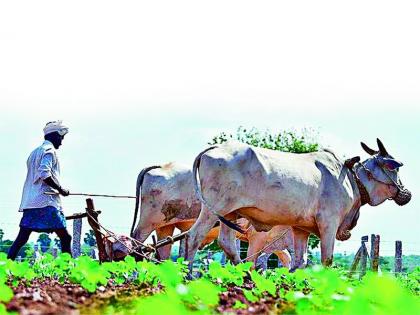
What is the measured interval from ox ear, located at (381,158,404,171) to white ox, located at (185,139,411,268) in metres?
0.47

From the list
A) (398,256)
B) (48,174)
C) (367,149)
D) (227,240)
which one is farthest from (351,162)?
(398,256)

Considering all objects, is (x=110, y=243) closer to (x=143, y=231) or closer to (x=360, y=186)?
(x=143, y=231)

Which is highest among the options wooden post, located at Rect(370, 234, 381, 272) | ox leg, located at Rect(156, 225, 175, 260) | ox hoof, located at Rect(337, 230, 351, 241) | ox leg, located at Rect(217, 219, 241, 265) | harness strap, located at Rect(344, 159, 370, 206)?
harness strap, located at Rect(344, 159, 370, 206)

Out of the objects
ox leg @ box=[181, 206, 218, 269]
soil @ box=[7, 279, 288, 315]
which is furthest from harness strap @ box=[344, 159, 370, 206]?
soil @ box=[7, 279, 288, 315]

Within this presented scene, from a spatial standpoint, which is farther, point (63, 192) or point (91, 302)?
point (63, 192)

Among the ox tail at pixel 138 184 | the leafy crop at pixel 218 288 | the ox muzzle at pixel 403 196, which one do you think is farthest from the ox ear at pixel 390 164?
the leafy crop at pixel 218 288

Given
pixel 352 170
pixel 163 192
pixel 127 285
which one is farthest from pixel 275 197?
pixel 127 285

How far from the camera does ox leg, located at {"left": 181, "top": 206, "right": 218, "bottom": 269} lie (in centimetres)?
1191

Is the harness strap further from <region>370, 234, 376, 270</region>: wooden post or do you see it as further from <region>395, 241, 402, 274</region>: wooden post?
<region>395, 241, 402, 274</region>: wooden post

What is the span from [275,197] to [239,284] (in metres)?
5.18

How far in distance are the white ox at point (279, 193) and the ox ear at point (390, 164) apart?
47 centimetres

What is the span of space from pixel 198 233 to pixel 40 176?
2.09 m

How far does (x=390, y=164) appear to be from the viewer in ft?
48.0

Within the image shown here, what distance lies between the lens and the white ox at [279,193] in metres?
12.2
